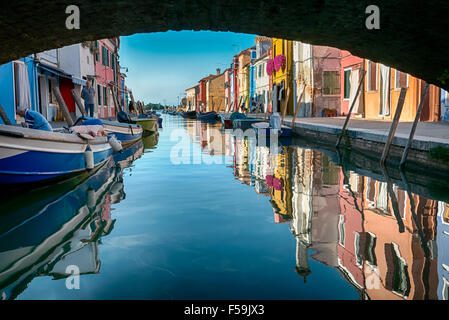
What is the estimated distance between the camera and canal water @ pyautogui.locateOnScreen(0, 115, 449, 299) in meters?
3.41

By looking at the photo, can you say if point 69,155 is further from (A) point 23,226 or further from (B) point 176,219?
(B) point 176,219

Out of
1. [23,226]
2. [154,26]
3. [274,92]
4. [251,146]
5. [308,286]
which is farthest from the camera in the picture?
[274,92]

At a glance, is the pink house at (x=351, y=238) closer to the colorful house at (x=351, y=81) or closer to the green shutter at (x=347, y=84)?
the colorful house at (x=351, y=81)

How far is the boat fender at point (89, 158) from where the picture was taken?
8.93m

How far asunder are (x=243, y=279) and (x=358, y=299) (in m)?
0.92

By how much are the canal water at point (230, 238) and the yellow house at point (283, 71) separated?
72.6 ft

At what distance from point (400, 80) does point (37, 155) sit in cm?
1332

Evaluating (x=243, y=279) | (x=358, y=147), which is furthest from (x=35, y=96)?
(x=243, y=279)

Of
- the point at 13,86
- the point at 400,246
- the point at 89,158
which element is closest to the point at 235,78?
the point at 13,86

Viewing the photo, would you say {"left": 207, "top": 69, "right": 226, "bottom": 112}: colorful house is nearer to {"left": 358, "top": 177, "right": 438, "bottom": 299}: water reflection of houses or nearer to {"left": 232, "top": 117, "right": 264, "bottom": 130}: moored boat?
{"left": 232, "top": 117, "right": 264, "bottom": 130}: moored boat

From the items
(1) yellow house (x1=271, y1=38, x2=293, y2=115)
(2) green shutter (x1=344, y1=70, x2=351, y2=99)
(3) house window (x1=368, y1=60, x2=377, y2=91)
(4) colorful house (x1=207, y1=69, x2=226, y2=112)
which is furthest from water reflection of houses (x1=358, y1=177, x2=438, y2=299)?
(4) colorful house (x1=207, y1=69, x2=226, y2=112)

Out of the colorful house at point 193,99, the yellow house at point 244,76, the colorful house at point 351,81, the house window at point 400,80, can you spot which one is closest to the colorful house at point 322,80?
the colorful house at point 351,81

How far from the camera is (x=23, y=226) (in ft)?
17.4
